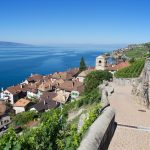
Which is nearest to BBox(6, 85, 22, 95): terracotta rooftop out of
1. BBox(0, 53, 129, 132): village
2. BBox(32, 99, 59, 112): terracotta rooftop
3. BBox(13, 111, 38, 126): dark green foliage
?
BBox(0, 53, 129, 132): village

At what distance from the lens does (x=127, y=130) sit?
12.7 metres

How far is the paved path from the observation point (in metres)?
10.7

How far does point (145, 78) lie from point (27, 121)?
79.7 feet

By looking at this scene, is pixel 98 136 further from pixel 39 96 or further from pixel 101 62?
pixel 101 62

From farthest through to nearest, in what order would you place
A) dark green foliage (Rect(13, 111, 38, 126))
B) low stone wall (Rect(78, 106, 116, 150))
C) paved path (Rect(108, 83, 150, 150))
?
1. dark green foliage (Rect(13, 111, 38, 126))
2. paved path (Rect(108, 83, 150, 150))
3. low stone wall (Rect(78, 106, 116, 150))

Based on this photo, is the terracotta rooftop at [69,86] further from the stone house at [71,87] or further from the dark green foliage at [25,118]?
the dark green foliage at [25,118]

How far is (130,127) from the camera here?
13.4m

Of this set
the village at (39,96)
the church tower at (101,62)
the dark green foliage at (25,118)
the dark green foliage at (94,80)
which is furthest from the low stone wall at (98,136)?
the church tower at (101,62)

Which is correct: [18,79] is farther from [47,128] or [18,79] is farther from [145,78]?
[47,128]

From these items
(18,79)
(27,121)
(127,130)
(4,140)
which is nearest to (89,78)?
(27,121)

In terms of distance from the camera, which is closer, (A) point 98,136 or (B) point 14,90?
(A) point 98,136

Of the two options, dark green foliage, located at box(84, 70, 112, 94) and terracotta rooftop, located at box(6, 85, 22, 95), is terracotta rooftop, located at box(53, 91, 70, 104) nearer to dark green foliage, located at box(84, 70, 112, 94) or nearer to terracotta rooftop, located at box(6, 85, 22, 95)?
terracotta rooftop, located at box(6, 85, 22, 95)

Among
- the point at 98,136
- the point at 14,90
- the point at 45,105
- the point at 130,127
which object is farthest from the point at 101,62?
the point at 98,136

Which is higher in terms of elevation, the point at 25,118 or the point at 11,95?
the point at 25,118
